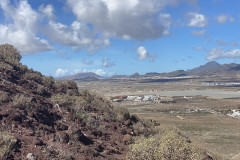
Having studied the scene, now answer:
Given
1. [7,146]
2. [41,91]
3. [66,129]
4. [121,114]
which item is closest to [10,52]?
[41,91]

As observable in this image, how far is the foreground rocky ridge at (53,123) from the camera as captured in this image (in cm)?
836

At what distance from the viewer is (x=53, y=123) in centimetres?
1154

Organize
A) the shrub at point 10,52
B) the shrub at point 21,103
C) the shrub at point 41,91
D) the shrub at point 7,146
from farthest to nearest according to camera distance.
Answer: the shrub at point 10,52, the shrub at point 41,91, the shrub at point 21,103, the shrub at point 7,146

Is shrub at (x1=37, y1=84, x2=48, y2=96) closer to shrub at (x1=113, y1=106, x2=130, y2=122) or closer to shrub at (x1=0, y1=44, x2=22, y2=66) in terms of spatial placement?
shrub at (x1=113, y1=106, x2=130, y2=122)

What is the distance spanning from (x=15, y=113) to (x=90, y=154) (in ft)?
15.1

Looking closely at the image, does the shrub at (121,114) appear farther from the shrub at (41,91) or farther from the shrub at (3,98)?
the shrub at (3,98)

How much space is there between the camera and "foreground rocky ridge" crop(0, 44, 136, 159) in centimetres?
836

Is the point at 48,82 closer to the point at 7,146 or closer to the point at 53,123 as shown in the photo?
the point at 53,123

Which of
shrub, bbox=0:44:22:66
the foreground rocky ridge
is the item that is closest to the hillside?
the foreground rocky ridge

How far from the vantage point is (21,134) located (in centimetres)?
913

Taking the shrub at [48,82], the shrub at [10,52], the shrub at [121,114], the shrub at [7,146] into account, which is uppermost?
the shrub at [10,52]

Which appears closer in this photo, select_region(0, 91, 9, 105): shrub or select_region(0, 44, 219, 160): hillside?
select_region(0, 44, 219, 160): hillside

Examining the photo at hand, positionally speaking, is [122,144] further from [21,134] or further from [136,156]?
[21,134]

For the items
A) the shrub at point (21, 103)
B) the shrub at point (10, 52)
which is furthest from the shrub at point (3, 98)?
the shrub at point (10, 52)
